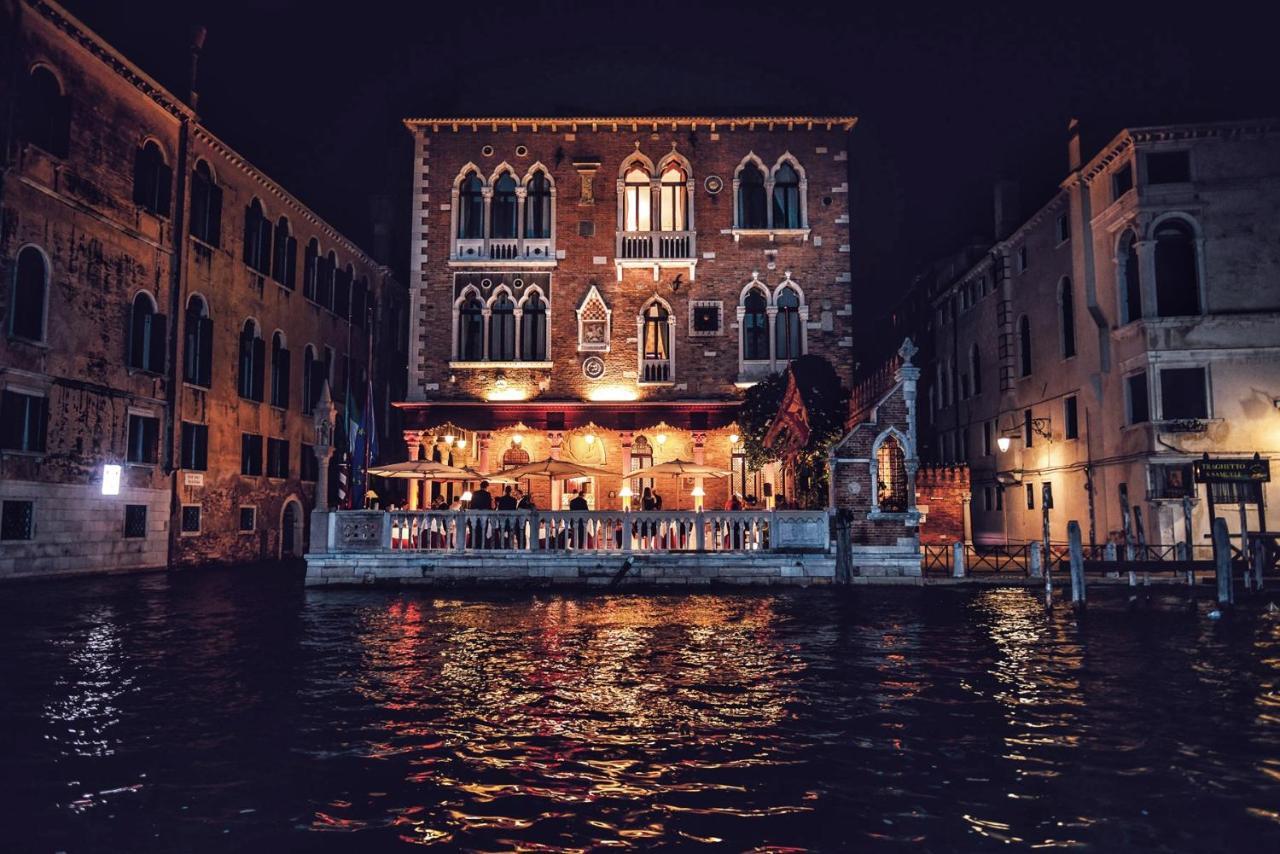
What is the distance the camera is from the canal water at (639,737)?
4.07 metres

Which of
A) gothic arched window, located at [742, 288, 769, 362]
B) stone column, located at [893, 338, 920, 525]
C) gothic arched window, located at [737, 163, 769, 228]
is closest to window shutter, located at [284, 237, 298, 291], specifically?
gothic arched window, located at [737, 163, 769, 228]

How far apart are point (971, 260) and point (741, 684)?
28.1 metres

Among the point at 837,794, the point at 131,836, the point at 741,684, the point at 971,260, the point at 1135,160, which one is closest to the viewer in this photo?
the point at 131,836

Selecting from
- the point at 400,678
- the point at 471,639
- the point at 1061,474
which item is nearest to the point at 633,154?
the point at 1061,474

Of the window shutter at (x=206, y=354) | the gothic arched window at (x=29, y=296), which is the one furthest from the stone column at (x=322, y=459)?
the window shutter at (x=206, y=354)

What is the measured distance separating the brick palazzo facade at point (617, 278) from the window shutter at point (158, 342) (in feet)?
21.9

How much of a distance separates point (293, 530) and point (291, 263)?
9.05m

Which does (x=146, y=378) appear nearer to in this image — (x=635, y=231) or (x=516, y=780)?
(x=635, y=231)

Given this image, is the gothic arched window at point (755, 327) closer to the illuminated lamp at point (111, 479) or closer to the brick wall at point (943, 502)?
the brick wall at point (943, 502)

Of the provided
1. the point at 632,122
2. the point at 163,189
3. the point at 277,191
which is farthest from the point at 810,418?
the point at 277,191

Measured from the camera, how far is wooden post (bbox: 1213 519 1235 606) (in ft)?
41.3

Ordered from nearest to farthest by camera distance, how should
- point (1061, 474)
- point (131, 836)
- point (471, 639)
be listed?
point (131, 836) → point (471, 639) → point (1061, 474)

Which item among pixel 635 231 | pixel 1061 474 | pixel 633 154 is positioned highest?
pixel 633 154

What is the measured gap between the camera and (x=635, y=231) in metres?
25.6
